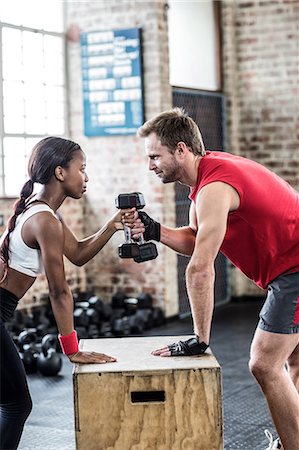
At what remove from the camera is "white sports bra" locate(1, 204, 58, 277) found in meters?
2.88

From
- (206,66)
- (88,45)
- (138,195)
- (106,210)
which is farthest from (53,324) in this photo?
(138,195)

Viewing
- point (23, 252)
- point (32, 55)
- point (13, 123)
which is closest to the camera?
point (23, 252)

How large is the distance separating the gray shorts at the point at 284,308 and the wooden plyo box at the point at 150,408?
0.39 metres

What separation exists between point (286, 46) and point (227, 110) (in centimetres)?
80

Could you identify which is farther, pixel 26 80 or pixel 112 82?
pixel 112 82

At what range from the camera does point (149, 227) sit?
340 centimetres

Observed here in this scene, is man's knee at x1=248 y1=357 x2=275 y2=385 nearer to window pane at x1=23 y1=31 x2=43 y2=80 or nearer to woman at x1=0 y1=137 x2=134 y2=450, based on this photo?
woman at x1=0 y1=137 x2=134 y2=450

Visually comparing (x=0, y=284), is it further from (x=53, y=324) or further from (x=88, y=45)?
(x=88, y=45)

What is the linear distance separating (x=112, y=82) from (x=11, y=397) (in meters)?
4.58

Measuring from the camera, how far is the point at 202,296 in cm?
291

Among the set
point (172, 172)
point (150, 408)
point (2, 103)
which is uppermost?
point (2, 103)

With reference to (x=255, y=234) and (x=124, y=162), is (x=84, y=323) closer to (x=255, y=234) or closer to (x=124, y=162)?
(x=124, y=162)

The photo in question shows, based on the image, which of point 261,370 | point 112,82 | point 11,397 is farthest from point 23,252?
point 112,82

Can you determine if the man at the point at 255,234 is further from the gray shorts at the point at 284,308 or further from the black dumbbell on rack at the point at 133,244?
the black dumbbell on rack at the point at 133,244
